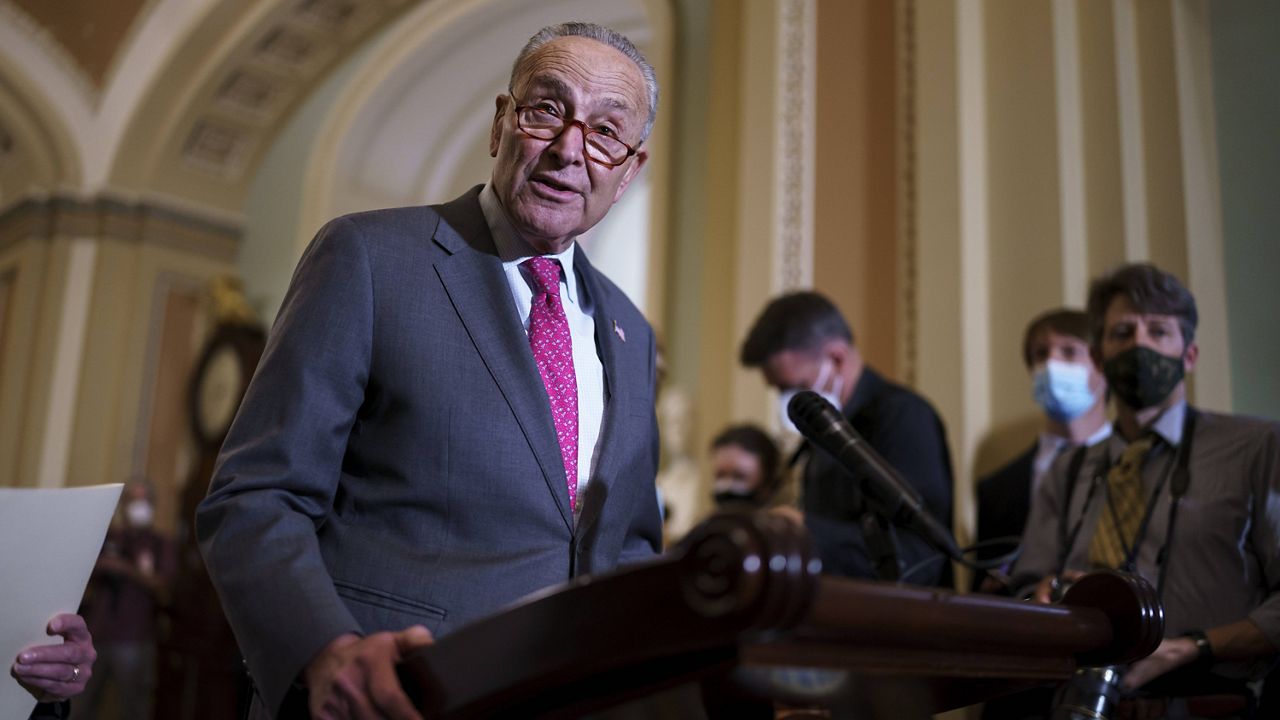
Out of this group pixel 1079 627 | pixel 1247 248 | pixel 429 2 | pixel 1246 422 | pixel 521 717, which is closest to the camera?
pixel 521 717

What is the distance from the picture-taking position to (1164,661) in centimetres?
216

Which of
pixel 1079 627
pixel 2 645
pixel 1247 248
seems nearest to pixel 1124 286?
pixel 1247 248

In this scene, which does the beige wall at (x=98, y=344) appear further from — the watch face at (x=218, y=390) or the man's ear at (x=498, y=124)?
the man's ear at (x=498, y=124)

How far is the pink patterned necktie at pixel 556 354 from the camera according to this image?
57.4 inches

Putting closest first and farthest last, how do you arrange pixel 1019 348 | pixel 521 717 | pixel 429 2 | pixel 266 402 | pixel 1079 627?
pixel 521 717, pixel 1079 627, pixel 266 402, pixel 1019 348, pixel 429 2

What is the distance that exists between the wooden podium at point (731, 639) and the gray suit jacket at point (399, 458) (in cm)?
32

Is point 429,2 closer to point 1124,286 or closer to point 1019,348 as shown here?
point 1019,348

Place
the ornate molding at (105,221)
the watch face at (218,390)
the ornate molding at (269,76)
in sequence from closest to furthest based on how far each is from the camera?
the ornate molding at (269,76) → the watch face at (218,390) → the ornate molding at (105,221)

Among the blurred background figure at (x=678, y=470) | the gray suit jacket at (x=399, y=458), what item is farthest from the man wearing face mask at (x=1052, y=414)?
the blurred background figure at (x=678, y=470)

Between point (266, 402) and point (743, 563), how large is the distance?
0.73 meters

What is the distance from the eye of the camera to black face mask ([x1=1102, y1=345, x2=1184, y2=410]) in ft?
8.18

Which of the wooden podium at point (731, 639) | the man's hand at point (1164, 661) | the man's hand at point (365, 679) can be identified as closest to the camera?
the wooden podium at point (731, 639)

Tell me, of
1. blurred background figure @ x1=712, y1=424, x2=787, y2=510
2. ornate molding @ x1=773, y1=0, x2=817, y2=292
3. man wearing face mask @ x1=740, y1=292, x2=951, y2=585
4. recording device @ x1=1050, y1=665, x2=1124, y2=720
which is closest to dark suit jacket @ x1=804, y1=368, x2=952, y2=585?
man wearing face mask @ x1=740, y1=292, x2=951, y2=585

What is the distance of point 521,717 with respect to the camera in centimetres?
89
